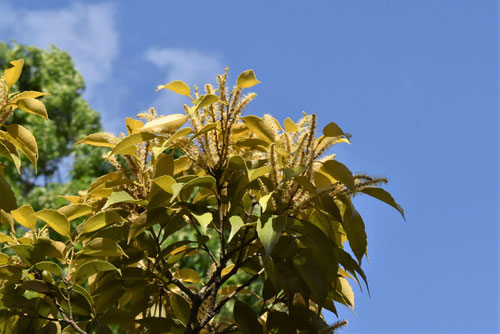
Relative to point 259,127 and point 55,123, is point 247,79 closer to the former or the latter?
point 259,127

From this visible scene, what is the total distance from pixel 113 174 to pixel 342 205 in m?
0.73

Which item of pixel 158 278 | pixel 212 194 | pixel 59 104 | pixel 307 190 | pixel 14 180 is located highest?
pixel 59 104

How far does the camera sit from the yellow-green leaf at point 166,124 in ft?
4.89

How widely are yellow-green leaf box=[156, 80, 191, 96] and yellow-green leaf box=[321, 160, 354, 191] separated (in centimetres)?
46

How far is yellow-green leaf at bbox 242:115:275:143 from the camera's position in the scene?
5.04 feet

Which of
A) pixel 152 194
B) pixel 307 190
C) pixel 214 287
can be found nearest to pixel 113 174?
pixel 152 194

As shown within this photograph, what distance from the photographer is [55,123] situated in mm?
12711

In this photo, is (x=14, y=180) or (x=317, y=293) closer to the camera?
(x=317, y=293)

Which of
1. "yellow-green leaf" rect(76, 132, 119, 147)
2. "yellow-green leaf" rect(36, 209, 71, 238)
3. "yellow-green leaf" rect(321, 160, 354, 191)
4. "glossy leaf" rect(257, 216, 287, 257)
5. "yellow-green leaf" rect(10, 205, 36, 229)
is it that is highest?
"yellow-green leaf" rect(76, 132, 119, 147)

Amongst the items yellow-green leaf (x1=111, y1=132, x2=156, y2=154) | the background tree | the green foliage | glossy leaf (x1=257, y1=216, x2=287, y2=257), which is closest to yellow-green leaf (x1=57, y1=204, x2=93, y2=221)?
the green foliage

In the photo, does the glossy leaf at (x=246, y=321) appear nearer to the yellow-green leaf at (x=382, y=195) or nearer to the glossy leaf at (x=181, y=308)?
the glossy leaf at (x=181, y=308)

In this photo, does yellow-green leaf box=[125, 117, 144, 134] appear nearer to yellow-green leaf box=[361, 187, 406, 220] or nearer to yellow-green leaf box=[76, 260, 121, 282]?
yellow-green leaf box=[76, 260, 121, 282]

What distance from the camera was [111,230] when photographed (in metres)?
1.63

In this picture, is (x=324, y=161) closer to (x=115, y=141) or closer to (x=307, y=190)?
(x=307, y=190)
